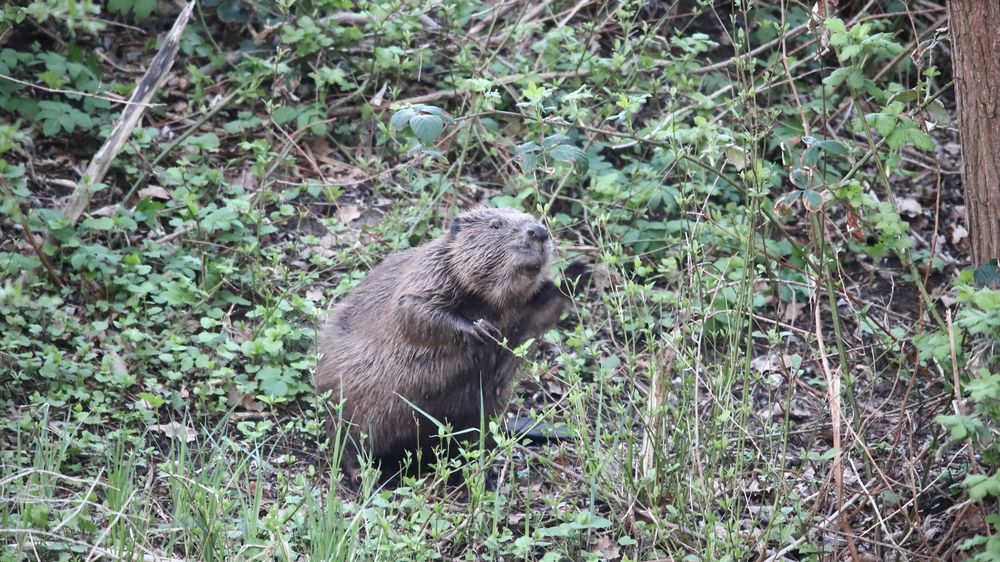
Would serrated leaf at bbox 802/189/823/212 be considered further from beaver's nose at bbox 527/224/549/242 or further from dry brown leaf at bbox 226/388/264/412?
dry brown leaf at bbox 226/388/264/412

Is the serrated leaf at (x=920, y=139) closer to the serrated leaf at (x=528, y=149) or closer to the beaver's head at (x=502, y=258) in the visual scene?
the serrated leaf at (x=528, y=149)

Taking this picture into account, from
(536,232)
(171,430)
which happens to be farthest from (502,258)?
(171,430)

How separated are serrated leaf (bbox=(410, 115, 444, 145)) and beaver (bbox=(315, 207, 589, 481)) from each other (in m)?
0.81

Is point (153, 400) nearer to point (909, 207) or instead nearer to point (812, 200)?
point (812, 200)

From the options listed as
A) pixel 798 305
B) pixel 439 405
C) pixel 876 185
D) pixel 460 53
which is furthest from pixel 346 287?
pixel 876 185

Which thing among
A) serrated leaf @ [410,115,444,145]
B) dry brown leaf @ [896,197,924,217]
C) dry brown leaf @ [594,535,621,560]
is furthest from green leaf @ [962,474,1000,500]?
dry brown leaf @ [896,197,924,217]

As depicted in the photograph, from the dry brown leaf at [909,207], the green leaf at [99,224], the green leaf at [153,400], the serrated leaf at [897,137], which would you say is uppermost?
the serrated leaf at [897,137]

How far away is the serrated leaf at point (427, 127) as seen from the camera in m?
4.05

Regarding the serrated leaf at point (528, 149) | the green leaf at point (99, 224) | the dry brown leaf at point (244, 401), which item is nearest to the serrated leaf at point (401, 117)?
the serrated leaf at point (528, 149)

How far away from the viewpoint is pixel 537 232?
4.72 m

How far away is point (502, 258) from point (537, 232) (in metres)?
0.19

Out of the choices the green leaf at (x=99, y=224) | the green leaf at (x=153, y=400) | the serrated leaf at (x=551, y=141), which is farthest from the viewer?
the green leaf at (x=99, y=224)

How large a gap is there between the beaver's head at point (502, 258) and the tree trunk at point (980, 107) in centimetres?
171

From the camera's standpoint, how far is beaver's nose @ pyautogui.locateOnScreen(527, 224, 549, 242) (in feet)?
15.5
